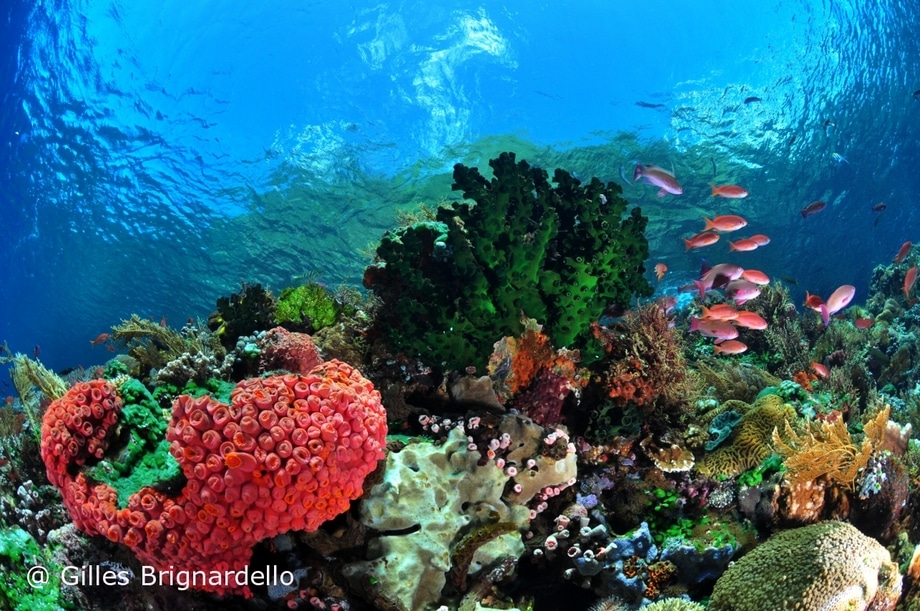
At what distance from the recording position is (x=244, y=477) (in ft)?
9.32

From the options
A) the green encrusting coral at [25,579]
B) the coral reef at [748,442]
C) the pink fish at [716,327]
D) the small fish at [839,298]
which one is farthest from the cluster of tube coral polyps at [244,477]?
the small fish at [839,298]

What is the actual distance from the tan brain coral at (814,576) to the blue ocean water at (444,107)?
71.1 feet

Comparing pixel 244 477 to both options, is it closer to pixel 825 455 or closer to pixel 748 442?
pixel 825 455

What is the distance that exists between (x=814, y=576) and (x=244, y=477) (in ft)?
11.7

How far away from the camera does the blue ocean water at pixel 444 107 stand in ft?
73.8

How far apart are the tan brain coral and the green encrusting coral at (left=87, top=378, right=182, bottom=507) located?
389cm

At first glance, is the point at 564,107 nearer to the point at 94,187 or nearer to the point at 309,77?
the point at 309,77

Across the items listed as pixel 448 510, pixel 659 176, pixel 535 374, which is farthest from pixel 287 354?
pixel 659 176

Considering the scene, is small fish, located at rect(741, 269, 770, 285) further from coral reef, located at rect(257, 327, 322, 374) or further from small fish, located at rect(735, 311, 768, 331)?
coral reef, located at rect(257, 327, 322, 374)

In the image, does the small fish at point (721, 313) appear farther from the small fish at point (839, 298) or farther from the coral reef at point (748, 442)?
the small fish at point (839, 298)

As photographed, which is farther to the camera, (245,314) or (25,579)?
(245,314)

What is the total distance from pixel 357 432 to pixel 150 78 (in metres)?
30.0

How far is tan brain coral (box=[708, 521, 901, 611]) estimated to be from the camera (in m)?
3.08

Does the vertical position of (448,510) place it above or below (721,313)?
below
